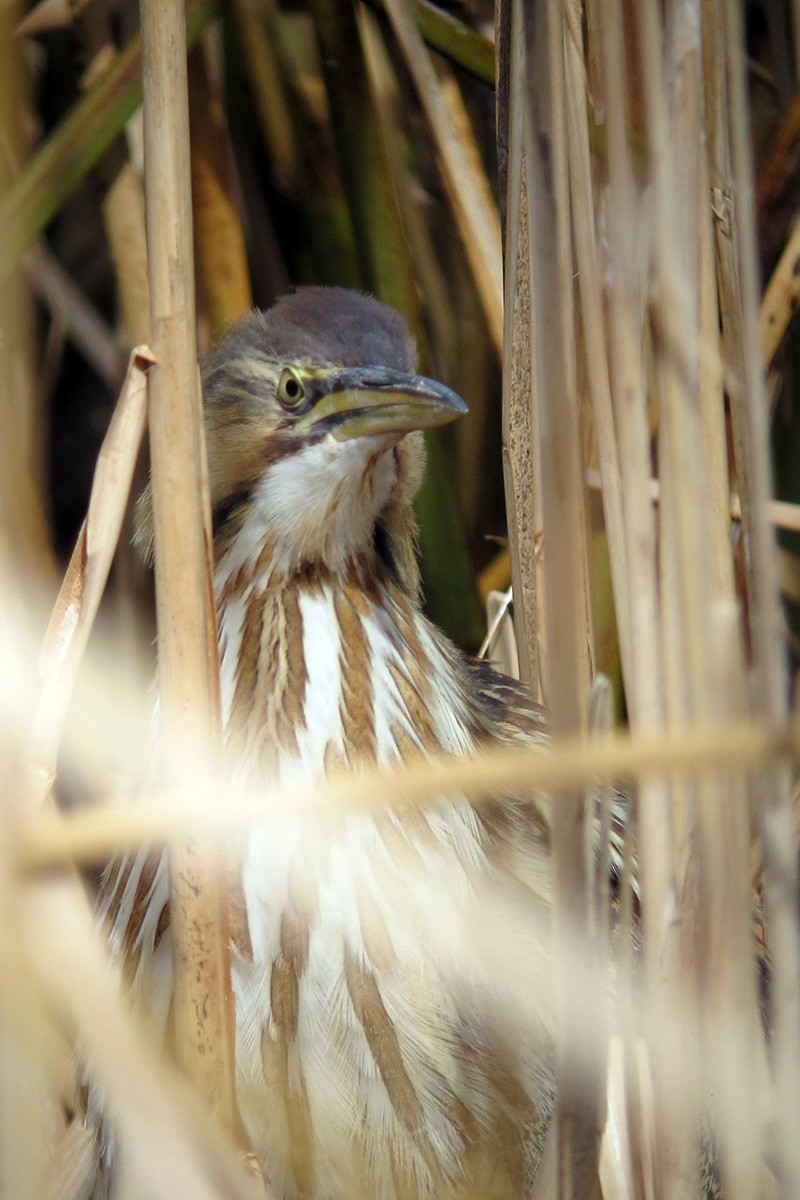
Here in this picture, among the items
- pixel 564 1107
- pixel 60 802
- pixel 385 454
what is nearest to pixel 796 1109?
pixel 564 1107

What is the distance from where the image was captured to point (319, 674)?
3.74 ft

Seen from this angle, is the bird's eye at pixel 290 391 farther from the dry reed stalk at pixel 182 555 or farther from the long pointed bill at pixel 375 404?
the dry reed stalk at pixel 182 555

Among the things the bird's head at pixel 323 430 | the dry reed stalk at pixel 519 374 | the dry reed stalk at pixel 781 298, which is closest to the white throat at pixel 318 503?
the bird's head at pixel 323 430

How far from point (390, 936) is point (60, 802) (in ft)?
3.27

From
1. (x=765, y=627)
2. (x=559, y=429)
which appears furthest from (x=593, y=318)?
(x=765, y=627)

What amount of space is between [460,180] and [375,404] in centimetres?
66

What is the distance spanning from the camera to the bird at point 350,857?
1074 mm

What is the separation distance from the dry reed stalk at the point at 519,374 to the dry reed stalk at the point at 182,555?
0.22 metres

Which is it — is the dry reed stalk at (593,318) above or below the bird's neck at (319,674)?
above

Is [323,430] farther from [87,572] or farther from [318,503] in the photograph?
[87,572]

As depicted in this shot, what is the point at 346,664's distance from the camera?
3.76ft

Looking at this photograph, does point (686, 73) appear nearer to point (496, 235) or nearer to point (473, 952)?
point (473, 952)

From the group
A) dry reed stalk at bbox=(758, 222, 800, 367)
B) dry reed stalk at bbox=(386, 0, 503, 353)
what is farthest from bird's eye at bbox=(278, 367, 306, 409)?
dry reed stalk at bbox=(758, 222, 800, 367)

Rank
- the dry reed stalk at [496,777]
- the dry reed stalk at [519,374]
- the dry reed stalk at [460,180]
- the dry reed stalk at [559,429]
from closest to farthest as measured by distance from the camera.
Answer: the dry reed stalk at [496,777] < the dry reed stalk at [559,429] < the dry reed stalk at [519,374] < the dry reed stalk at [460,180]
